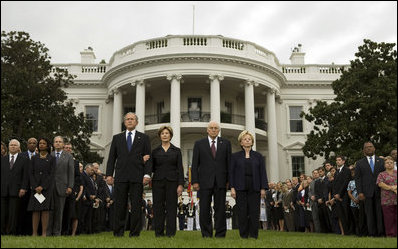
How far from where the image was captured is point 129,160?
7.89 meters

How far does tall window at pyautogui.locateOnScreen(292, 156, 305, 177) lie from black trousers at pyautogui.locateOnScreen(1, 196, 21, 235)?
26.7m

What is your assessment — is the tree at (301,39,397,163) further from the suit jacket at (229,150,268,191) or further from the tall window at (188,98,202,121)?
the suit jacket at (229,150,268,191)

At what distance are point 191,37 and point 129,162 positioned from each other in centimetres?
2253

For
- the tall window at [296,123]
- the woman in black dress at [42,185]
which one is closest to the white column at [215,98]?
the tall window at [296,123]

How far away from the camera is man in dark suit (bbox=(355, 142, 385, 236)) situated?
9.20 m

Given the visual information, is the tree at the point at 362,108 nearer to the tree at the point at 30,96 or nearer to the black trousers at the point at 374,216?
the black trousers at the point at 374,216

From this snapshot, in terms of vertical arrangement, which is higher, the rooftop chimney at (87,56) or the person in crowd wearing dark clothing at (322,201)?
the rooftop chimney at (87,56)

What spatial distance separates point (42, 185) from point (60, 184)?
473 millimetres

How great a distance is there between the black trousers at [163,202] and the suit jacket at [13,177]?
258 cm

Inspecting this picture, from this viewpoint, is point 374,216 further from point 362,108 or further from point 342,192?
point 362,108

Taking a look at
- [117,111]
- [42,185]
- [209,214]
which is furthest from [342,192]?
[117,111]

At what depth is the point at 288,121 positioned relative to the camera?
3359 centimetres

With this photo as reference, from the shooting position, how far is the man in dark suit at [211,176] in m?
7.86

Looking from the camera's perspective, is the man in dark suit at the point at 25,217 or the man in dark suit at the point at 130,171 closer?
the man in dark suit at the point at 130,171
